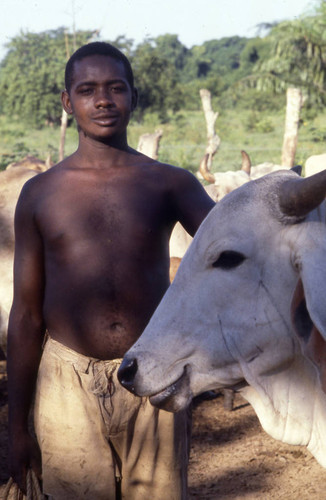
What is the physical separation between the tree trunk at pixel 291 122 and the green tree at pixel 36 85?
16563mm

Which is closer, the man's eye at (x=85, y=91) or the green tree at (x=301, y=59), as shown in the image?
the man's eye at (x=85, y=91)

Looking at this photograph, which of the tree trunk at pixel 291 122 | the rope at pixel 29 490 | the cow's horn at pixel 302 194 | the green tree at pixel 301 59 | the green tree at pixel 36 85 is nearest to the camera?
the cow's horn at pixel 302 194

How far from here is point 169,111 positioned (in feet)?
99.6

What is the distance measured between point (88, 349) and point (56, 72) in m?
24.8

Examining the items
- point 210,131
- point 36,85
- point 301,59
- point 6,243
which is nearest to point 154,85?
point 36,85

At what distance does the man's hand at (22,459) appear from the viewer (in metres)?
2.15

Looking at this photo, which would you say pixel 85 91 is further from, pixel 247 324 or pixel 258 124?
pixel 258 124

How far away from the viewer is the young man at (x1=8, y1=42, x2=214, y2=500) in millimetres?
2045

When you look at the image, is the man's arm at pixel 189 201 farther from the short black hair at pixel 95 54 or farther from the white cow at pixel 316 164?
the white cow at pixel 316 164

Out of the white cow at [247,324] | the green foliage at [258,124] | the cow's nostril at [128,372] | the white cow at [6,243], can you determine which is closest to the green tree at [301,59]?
the green foliage at [258,124]

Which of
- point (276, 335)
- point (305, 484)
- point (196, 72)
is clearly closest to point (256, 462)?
point (305, 484)

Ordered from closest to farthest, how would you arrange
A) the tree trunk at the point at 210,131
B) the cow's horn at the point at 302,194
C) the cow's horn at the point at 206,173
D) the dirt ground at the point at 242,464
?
the cow's horn at the point at 302,194 < the dirt ground at the point at 242,464 < the cow's horn at the point at 206,173 < the tree trunk at the point at 210,131

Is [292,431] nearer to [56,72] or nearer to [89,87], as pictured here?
[89,87]

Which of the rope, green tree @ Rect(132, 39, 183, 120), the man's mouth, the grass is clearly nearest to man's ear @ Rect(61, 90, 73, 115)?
the man's mouth
